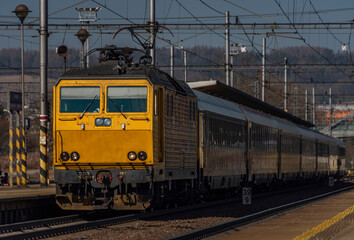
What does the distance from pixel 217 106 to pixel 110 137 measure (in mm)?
8671

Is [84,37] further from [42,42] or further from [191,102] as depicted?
[191,102]

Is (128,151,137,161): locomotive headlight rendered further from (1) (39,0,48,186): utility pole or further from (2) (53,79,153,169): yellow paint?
(1) (39,0,48,186): utility pole

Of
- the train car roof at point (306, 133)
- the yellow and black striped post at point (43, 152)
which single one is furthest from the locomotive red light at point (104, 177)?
the train car roof at point (306, 133)

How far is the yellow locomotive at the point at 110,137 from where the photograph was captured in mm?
18391

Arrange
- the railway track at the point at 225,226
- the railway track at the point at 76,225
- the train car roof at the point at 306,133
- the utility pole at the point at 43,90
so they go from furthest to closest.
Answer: the train car roof at the point at 306,133 → the utility pole at the point at 43,90 → the railway track at the point at 76,225 → the railway track at the point at 225,226

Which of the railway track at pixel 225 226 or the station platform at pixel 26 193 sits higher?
the station platform at pixel 26 193

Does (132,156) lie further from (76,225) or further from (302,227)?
(302,227)

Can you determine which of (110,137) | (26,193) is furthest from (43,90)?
(110,137)

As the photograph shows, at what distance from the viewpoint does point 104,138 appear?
1869 cm

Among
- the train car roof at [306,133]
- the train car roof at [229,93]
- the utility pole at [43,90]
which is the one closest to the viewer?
the utility pole at [43,90]

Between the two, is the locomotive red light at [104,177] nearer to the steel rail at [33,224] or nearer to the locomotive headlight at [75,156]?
the locomotive headlight at [75,156]

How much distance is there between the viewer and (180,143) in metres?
20.9

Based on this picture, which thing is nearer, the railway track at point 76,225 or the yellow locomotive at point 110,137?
the railway track at point 76,225

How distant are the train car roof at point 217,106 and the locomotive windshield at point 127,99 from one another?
5.01 meters
